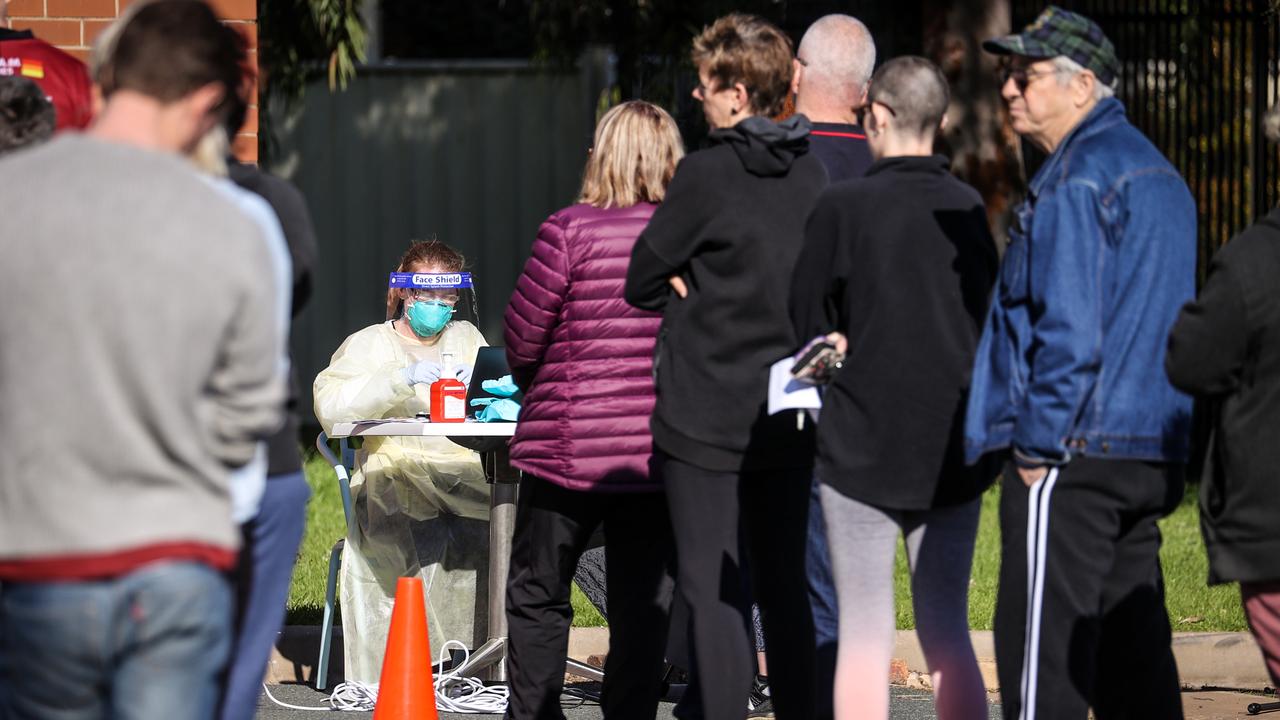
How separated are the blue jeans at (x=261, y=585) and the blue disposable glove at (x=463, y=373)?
2888 millimetres

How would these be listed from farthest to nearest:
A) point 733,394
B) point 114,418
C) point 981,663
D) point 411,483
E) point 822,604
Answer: point 981,663
point 411,483
point 822,604
point 733,394
point 114,418

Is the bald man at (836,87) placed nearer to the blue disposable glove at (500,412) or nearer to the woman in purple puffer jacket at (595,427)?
the woman in purple puffer jacket at (595,427)

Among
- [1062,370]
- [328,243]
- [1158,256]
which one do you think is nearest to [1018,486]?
[1062,370]

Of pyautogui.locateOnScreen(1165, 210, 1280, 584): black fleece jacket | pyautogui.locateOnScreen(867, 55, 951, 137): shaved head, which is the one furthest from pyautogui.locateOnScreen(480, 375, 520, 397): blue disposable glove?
pyautogui.locateOnScreen(1165, 210, 1280, 584): black fleece jacket

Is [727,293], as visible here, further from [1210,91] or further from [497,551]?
[1210,91]

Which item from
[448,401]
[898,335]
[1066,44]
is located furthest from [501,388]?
[1066,44]

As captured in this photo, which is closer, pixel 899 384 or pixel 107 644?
pixel 107 644

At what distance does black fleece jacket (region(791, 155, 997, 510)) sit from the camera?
4.19 meters

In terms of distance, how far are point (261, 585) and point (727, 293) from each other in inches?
59.9

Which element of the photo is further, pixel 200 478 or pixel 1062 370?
pixel 1062 370

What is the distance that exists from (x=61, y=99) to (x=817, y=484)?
6.47 feet

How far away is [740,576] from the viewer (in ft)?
14.8

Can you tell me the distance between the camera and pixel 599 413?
4969 mm

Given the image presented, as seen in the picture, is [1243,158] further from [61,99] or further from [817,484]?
[61,99]
